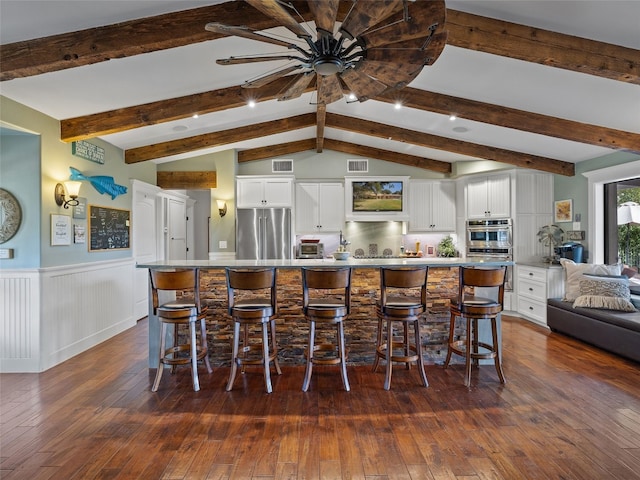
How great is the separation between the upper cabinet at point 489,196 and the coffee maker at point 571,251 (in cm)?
93

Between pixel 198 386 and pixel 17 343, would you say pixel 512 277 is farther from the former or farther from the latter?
pixel 17 343

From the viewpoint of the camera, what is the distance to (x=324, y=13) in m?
1.87

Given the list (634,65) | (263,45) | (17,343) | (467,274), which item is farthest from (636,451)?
(17,343)

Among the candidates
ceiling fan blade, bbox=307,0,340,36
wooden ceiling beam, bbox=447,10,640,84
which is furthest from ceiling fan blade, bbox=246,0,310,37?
wooden ceiling beam, bbox=447,10,640,84

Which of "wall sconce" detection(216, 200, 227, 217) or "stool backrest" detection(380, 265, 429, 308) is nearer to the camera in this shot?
"stool backrest" detection(380, 265, 429, 308)

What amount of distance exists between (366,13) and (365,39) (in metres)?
0.30

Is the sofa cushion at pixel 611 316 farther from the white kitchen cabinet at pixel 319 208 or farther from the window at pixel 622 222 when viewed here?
the white kitchen cabinet at pixel 319 208

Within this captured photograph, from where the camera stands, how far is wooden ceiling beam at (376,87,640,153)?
4059 mm

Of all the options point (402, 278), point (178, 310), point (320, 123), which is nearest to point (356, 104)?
point (320, 123)

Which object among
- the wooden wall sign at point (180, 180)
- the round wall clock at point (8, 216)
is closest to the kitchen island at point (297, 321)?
the round wall clock at point (8, 216)

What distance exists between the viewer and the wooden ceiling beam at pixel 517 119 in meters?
4.06

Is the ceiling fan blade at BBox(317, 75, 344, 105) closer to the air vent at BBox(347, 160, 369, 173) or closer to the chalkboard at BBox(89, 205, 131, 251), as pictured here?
the chalkboard at BBox(89, 205, 131, 251)

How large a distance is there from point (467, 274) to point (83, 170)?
14.9 feet

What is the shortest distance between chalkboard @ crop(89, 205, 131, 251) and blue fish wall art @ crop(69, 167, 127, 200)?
24 cm
